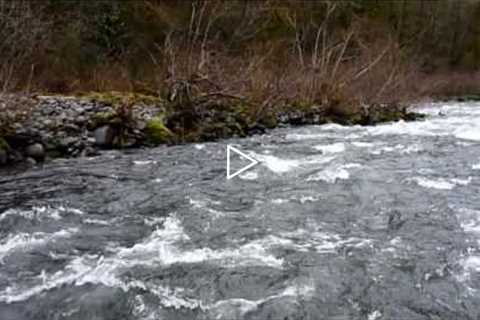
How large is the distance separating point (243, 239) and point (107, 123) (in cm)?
602

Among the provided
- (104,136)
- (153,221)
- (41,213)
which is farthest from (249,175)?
(104,136)

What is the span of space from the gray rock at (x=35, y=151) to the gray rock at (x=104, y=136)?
3.76 ft

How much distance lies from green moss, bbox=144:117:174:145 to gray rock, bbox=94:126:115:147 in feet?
2.54

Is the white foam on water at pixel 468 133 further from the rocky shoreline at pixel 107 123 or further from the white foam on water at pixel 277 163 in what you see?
the white foam on water at pixel 277 163

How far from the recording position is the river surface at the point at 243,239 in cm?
406

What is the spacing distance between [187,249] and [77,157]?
5024 mm

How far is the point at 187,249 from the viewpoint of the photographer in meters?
5.03

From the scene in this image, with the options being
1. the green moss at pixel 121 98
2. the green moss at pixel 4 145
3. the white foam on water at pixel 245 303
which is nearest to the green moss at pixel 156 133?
the green moss at pixel 121 98

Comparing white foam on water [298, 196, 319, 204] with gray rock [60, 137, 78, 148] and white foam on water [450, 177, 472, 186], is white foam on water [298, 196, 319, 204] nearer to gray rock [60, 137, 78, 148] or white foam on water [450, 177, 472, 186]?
white foam on water [450, 177, 472, 186]

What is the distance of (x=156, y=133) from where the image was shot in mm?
11000

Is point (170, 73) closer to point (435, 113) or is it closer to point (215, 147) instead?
point (215, 147)

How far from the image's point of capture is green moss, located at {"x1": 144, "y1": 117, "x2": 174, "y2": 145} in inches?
428

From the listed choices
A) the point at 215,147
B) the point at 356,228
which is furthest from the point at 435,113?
the point at 356,228

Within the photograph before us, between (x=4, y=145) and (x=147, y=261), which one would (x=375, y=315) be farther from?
(x=4, y=145)
